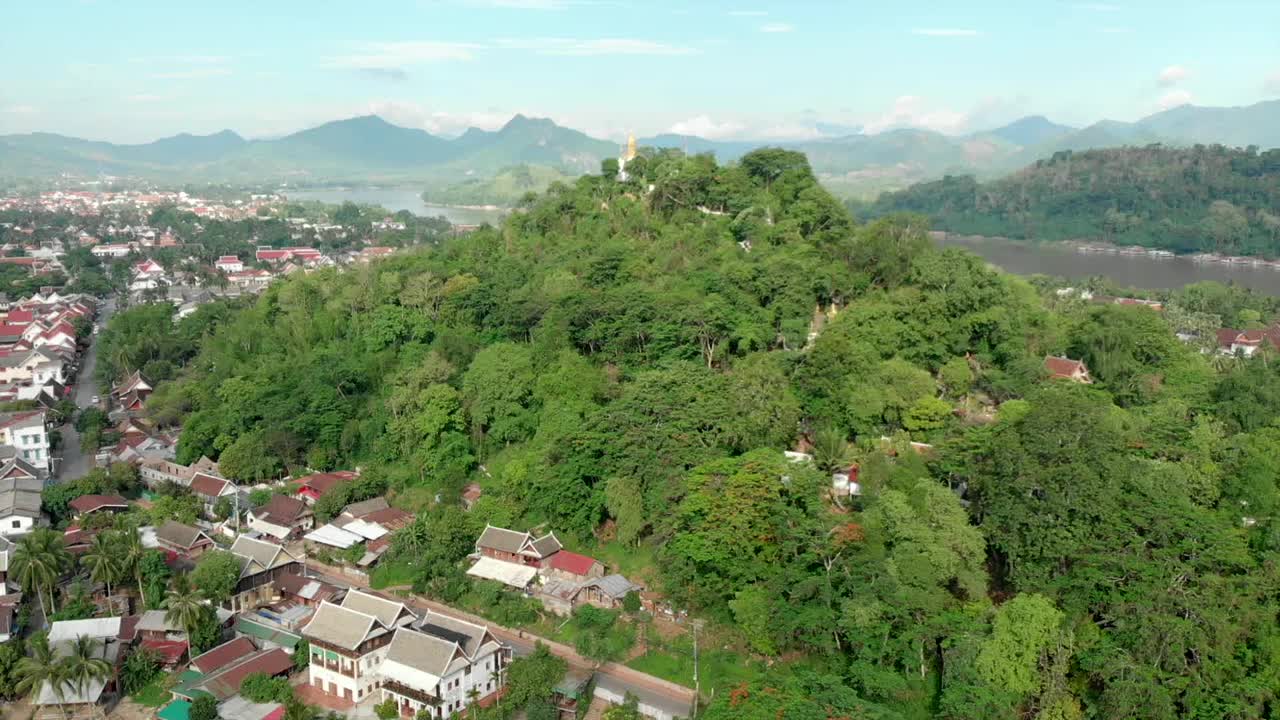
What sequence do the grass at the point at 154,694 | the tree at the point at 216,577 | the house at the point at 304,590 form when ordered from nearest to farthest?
the grass at the point at 154,694 < the tree at the point at 216,577 < the house at the point at 304,590

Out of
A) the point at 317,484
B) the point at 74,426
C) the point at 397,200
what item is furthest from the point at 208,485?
the point at 397,200

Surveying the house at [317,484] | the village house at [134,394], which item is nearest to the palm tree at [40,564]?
the house at [317,484]

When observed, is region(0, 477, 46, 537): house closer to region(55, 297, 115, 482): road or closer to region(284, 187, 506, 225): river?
region(55, 297, 115, 482): road

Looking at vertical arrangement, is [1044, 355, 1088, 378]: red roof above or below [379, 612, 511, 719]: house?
above

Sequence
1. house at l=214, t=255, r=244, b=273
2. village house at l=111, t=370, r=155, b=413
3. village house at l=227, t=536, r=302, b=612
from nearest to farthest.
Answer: village house at l=227, t=536, r=302, b=612, village house at l=111, t=370, r=155, b=413, house at l=214, t=255, r=244, b=273

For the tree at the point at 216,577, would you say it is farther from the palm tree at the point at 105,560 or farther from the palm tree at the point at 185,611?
the palm tree at the point at 105,560

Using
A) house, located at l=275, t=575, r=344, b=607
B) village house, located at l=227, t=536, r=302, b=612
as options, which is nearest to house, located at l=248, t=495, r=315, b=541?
village house, located at l=227, t=536, r=302, b=612

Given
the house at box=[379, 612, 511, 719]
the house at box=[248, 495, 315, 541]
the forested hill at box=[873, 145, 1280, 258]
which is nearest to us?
the house at box=[379, 612, 511, 719]

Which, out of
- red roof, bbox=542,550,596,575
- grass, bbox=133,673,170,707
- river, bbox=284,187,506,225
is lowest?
grass, bbox=133,673,170,707
